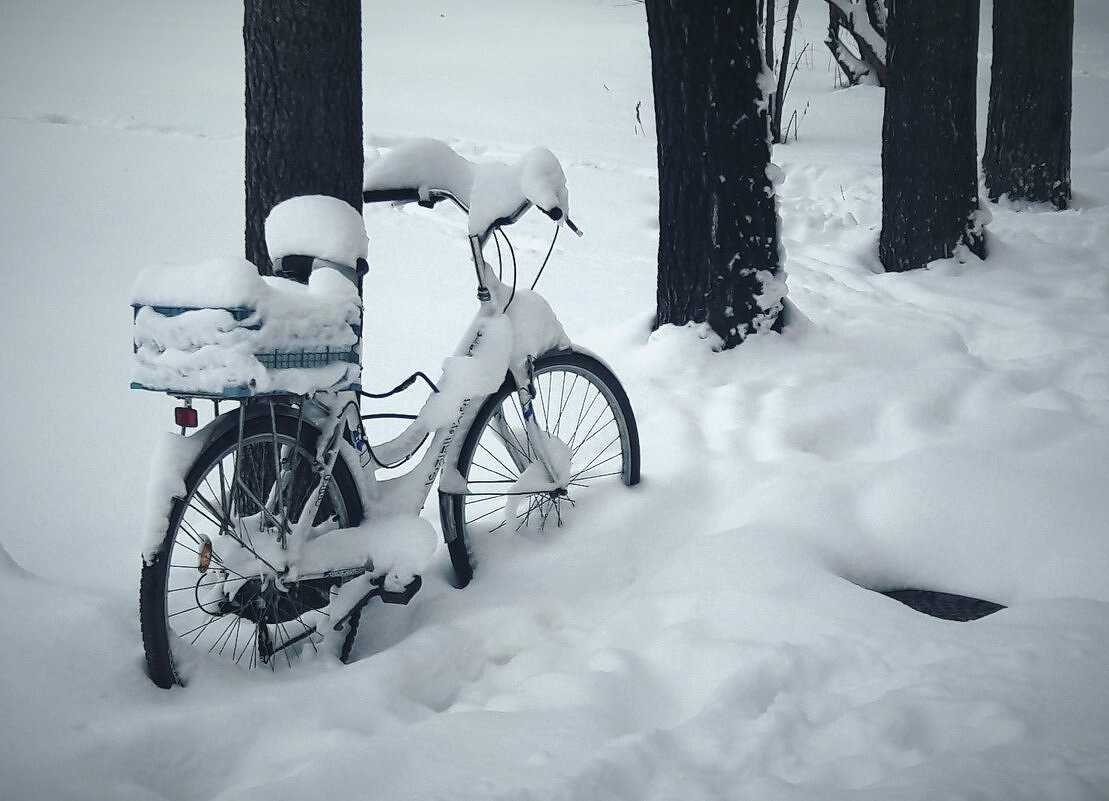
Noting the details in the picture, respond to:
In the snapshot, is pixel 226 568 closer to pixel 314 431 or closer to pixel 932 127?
pixel 314 431

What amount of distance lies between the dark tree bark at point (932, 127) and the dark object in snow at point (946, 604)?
11.6 feet

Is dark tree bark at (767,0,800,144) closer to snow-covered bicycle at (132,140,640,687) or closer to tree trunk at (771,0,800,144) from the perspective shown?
tree trunk at (771,0,800,144)

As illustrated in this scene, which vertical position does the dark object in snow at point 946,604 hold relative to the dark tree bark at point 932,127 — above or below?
below

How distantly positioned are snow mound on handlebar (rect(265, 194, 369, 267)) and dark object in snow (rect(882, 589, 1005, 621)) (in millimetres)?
1857

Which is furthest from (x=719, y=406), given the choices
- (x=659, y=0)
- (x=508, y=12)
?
(x=508, y=12)

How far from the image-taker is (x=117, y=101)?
10.0m

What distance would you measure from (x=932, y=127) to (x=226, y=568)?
196 inches

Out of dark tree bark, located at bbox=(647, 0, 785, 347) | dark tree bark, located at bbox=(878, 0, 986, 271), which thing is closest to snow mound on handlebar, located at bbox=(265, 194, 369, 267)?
dark tree bark, located at bbox=(647, 0, 785, 347)

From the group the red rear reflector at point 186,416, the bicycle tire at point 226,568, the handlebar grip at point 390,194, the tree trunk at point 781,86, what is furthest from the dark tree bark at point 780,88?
the red rear reflector at point 186,416

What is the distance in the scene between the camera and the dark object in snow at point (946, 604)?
8.30ft

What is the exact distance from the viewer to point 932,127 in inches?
214

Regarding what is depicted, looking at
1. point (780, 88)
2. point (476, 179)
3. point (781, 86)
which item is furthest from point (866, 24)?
point (476, 179)

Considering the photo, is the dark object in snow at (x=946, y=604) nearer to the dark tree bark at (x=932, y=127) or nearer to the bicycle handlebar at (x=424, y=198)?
the bicycle handlebar at (x=424, y=198)

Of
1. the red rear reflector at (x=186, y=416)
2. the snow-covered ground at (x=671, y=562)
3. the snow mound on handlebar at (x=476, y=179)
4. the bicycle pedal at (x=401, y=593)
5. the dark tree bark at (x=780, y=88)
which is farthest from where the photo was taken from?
the dark tree bark at (x=780, y=88)
